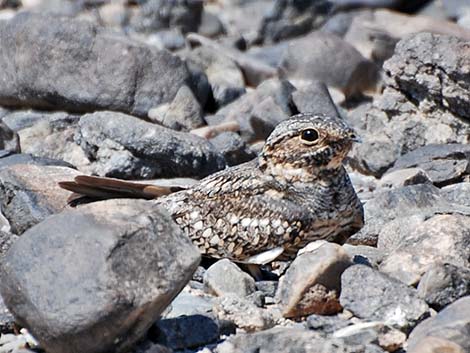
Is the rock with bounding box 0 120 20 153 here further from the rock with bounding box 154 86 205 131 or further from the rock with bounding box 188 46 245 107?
the rock with bounding box 188 46 245 107

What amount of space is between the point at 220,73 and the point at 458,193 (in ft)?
12.4

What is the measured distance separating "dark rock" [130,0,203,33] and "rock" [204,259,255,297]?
8006 mm

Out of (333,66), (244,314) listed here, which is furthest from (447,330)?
(333,66)

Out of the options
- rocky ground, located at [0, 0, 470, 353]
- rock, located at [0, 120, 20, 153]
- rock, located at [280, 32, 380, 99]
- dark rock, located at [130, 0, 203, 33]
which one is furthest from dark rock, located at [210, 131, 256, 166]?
dark rock, located at [130, 0, 203, 33]

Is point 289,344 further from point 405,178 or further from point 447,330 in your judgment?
point 405,178

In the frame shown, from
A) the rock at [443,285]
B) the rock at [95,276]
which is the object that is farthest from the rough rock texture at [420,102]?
the rock at [95,276]

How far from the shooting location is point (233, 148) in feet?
30.3

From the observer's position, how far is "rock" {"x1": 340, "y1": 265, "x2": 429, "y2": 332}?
562cm

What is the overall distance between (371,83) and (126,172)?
3584mm

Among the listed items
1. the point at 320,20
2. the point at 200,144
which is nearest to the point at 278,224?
the point at 200,144

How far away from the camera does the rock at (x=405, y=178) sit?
8.25 metres

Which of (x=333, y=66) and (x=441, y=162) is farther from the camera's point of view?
(x=333, y=66)

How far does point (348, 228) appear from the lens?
662cm

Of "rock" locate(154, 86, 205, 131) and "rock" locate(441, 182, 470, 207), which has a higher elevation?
"rock" locate(441, 182, 470, 207)
